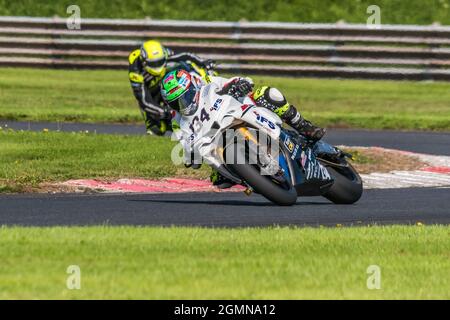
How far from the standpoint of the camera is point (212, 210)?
12875 mm

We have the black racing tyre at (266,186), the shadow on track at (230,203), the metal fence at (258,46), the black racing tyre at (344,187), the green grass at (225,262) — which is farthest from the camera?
the metal fence at (258,46)

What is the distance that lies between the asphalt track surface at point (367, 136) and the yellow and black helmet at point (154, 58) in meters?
7.39

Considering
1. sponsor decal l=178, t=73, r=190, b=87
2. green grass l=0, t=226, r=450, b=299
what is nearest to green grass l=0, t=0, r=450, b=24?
sponsor decal l=178, t=73, r=190, b=87

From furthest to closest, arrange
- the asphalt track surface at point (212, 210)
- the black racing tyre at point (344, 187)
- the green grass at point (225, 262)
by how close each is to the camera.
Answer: the black racing tyre at point (344, 187)
the asphalt track surface at point (212, 210)
the green grass at point (225, 262)

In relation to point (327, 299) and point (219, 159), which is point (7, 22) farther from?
point (327, 299)

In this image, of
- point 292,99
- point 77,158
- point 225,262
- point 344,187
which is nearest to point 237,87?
point 344,187

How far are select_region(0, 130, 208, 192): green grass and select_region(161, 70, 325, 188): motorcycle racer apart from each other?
9.92ft

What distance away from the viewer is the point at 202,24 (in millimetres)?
30469

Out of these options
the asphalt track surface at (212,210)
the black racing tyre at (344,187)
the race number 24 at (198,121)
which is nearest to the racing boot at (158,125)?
the race number 24 at (198,121)

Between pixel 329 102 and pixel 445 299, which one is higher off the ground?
pixel 329 102

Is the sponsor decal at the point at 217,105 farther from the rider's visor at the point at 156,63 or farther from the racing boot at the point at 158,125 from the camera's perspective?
the rider's visor at the point at 156,63

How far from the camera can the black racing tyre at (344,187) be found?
13.3m
